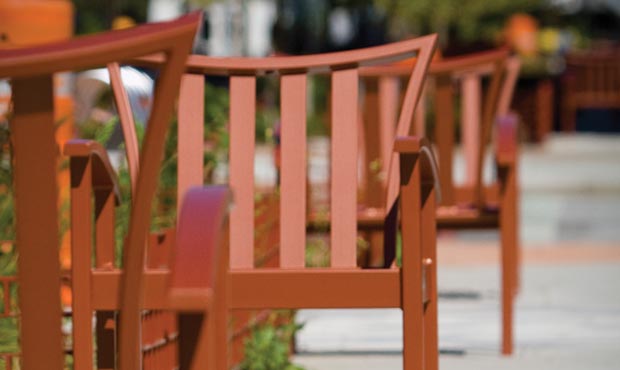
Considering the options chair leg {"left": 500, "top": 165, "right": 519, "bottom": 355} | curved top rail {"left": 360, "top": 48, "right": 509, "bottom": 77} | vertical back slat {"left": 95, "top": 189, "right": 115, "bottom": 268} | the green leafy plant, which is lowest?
the green leafy plant

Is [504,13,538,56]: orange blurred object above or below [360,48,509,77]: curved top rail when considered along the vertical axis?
above

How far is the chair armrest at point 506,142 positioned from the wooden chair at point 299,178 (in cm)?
163

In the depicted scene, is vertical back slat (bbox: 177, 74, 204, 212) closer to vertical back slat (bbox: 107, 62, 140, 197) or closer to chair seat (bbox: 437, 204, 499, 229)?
vertical back slat (bbox: 107, 62, 140, 197)

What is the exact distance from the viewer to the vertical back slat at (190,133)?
3414 mm

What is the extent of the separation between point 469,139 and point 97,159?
338 cm

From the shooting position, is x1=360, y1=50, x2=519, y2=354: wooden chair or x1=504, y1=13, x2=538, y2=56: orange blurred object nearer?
x1=360, y1=50, x2=519, y2=354: wooden chair

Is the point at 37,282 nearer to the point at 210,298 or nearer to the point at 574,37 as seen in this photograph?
the point at 210,298

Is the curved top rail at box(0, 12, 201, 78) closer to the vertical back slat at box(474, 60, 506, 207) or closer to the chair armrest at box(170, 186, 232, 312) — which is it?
the chair armrest at box(170, 186, 232, 312)

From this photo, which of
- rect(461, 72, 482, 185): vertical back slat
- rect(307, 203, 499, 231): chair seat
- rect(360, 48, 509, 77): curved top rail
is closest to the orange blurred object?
rect(461, 72, 482, 185): vertical back slat

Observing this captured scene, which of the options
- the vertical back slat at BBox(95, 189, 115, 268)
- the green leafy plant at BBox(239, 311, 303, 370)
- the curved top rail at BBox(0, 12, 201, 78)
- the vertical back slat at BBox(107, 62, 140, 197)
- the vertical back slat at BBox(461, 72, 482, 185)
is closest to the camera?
the curved top rail at BBox(0, 12, 201, 78)

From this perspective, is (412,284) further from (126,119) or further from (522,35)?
(522,35)

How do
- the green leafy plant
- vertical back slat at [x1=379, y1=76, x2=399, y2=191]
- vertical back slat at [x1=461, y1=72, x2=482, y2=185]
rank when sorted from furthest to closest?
vertical back slat at [x1=461, y1=72, x2=482, y2=185], vertical back slat at [x1=379, y1=76, x2=399, y2=191], the green leafy plant

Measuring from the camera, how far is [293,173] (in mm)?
3379

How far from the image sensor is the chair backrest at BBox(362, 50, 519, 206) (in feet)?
18.1
